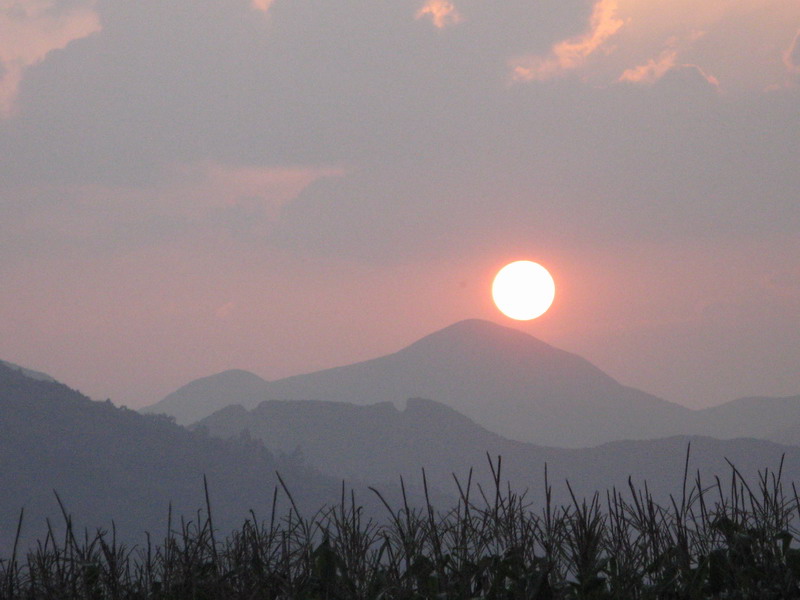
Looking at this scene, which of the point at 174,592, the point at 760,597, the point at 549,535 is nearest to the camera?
the point at 760,597

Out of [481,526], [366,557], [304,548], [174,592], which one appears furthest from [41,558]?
[481,526]

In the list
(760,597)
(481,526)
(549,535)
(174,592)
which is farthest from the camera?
(481,526)

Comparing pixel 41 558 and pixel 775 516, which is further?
pixel 41 558

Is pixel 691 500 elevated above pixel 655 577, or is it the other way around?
pixel 691 500

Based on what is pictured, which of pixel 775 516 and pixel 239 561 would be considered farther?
pixel 239 561

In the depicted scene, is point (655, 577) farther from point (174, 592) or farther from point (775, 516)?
point (174, 592)

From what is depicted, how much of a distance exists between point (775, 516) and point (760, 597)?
108 cm

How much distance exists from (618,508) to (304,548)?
10.4 ft

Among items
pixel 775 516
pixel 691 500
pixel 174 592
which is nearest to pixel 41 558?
pixel 174 592

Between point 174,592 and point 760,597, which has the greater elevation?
point 174,592

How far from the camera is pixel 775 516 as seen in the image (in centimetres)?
838

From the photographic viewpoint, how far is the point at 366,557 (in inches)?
340

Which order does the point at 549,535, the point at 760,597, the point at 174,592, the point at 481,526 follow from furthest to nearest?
the point at 481,526, the point at 174,592, the point at 549,535, the point at 760,597

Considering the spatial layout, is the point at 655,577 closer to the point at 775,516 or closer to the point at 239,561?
the point at 775,516
